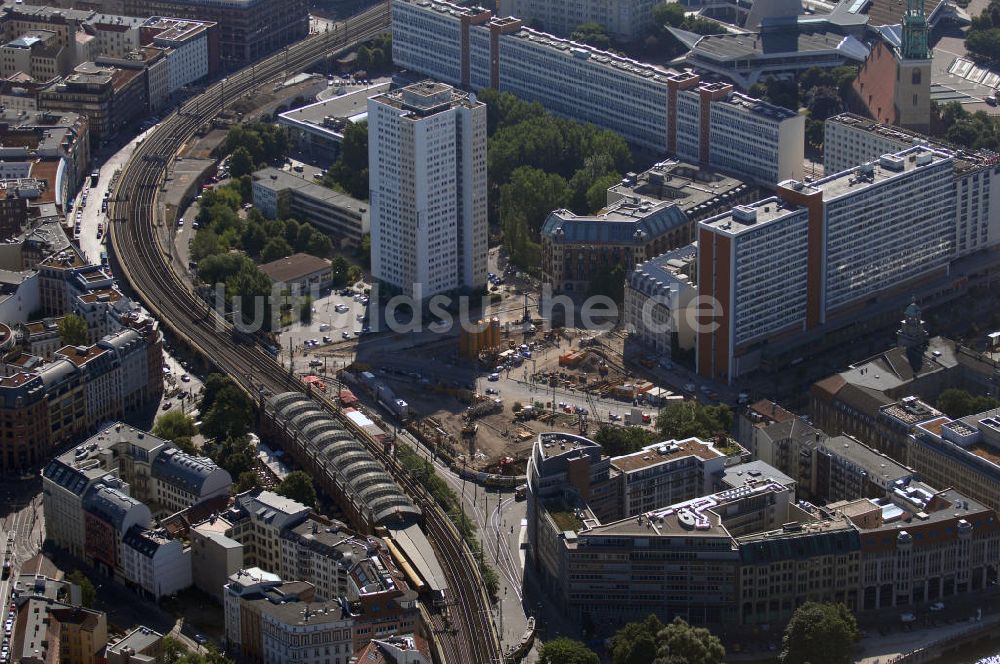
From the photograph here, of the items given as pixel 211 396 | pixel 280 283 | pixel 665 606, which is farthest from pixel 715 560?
pixel 280 283

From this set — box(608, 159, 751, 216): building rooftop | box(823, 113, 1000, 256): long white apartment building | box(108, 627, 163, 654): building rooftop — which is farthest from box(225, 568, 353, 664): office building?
box(823, 113, 1000, 256): long white apartment building

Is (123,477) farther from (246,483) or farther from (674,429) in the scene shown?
(674,429)

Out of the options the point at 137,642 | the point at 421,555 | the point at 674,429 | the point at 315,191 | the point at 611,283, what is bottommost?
the point at 421,555

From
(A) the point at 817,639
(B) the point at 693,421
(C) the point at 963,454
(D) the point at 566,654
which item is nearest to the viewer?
(D) the point at 566,654

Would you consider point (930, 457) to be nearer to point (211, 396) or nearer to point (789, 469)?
point (789, 469)

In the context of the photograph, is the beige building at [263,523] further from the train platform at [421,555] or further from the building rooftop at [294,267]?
the building rooftop at [294,267]

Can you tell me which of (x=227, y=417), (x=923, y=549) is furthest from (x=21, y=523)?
(x=923, y=549)
